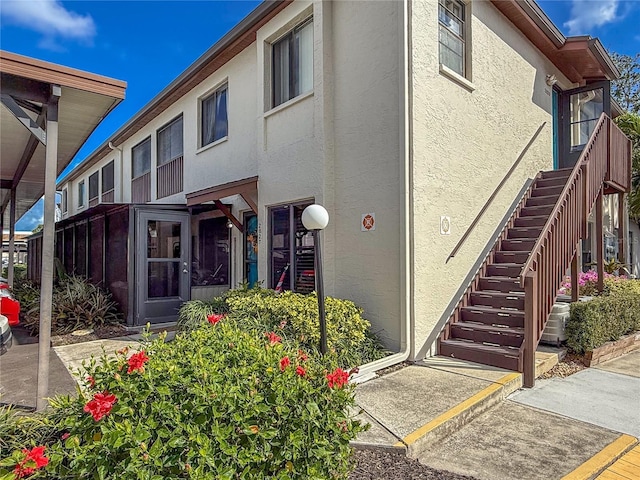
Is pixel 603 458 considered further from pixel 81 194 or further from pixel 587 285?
pixel 81 194

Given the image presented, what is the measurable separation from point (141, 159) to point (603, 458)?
15.6 m

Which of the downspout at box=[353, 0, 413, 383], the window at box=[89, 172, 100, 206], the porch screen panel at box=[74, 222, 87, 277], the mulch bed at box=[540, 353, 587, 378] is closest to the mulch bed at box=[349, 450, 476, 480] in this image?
the downspout at box=[353, 0, 413, 383]

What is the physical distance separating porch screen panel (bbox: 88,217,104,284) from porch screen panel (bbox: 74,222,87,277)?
2.13 feet

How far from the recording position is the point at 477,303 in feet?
21.7

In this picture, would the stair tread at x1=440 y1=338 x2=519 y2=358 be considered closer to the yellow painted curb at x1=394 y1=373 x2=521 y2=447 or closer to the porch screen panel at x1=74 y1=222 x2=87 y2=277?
the yellow painted curb at x1=394 y1=373 x2=521 y2=447

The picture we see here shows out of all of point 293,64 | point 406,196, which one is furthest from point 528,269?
point 293,64

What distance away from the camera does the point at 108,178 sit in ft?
60.1

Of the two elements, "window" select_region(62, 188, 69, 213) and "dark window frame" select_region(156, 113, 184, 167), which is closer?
"dark window frame" select_region(156, 113, 184, 167)

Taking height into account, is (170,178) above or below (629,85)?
below

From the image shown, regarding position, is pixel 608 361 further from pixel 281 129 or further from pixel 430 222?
pixel 281 129

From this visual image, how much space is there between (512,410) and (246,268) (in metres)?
6.54

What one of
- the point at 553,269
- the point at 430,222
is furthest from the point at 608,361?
the point at 430,222

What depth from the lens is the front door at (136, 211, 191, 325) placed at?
28.9 feet

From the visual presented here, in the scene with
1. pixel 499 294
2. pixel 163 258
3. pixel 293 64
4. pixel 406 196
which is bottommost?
pixel 499 294
